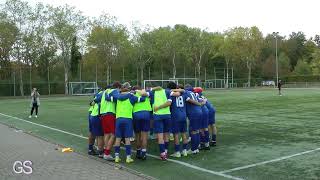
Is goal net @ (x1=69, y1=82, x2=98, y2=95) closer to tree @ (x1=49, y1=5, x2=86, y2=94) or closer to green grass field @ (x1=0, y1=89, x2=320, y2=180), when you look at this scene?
tree @ (x1=49, y1=5, x2=86, y2=94)

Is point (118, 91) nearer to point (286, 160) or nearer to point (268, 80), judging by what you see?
point (286, 160)

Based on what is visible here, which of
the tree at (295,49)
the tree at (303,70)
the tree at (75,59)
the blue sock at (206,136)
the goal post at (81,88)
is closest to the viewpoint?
the blue sock at (206,136)

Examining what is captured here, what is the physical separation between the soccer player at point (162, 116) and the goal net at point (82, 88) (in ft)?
188

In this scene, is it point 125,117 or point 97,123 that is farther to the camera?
point 97,123

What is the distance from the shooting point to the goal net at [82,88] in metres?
67.6

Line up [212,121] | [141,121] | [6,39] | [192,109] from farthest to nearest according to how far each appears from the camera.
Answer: [6,39], [212,121], [192,109], [141,121]

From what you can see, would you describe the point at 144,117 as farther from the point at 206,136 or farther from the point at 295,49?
the point at 295,49

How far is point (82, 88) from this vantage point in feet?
227

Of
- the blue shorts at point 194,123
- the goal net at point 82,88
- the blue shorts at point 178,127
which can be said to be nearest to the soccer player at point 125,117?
the blue shorts at point 178,127

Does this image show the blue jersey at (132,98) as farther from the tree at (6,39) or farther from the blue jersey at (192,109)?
the tree at (6,39)

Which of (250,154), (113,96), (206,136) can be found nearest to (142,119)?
(113,96)

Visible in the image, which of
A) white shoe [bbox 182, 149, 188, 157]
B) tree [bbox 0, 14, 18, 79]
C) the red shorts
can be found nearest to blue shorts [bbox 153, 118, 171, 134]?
white shoe [bbox 182, 149, 188, 157]

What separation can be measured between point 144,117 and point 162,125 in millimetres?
466

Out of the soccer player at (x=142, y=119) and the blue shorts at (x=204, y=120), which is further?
the blue shorts at (x=204, y=120)
